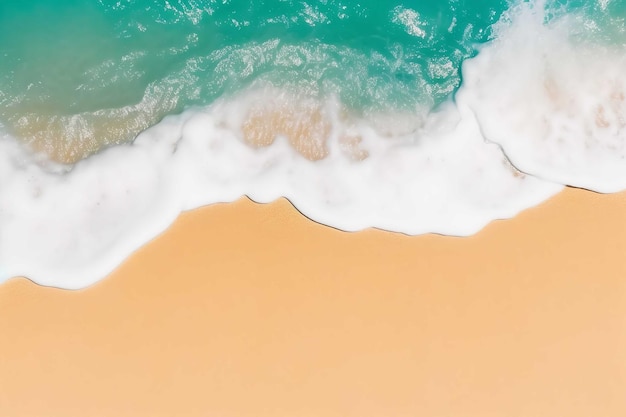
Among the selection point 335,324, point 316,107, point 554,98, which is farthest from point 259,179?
point 554,98

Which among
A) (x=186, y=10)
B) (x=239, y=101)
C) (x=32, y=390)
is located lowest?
(x=32, y=390)

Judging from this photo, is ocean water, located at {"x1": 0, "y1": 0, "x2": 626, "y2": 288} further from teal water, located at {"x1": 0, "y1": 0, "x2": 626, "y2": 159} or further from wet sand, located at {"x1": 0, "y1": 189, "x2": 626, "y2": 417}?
wet sand, located at {"x1": 0, "y1": 189, "x2": 626, "y2": 417}

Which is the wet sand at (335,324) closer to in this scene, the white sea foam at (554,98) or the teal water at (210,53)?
the white sea foam at (554,98)

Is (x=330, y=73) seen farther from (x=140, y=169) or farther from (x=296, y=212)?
(x=140, y=169)

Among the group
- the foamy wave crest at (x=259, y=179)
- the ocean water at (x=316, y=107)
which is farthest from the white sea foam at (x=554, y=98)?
the foamy wave crest at (x=259, y=179)

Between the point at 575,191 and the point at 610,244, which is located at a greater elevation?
the point at 575,191

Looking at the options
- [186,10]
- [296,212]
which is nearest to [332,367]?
[296,212]
